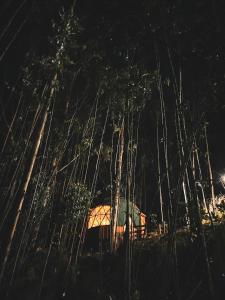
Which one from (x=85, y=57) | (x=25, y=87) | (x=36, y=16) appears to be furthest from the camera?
(x=85, y=57)

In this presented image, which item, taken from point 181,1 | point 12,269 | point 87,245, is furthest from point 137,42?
point 87,245

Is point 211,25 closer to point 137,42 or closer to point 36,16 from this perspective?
point 137,42

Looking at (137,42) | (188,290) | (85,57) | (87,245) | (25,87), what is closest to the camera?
(188,290)

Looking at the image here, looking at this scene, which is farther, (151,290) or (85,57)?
(85,57)

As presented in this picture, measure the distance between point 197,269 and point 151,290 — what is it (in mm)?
796

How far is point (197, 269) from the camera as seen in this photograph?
384 centimetres

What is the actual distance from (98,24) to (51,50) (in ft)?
2.99

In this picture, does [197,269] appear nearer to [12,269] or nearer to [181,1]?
[12,269]

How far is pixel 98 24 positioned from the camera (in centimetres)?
463

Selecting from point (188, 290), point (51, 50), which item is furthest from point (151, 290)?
point (51, 50)

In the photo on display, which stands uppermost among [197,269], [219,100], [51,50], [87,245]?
[51,50]

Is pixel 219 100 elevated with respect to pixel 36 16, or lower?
lower

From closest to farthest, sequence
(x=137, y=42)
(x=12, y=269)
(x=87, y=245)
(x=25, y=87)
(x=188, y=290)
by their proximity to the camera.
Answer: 1. (x=12, y=269)
2. (x=188, y=290)
3. (x=137, y=42)
4. (x=25, y=87)
5. (x=87, y=245)

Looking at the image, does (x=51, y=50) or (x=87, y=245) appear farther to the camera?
(x=87, y=245)
